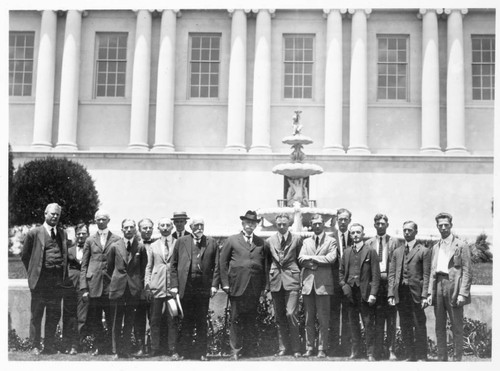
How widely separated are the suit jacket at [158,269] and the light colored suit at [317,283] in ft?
6.00

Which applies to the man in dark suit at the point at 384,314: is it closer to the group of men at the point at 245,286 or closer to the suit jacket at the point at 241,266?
the group of men at the point at 245,286

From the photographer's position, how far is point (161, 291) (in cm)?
981

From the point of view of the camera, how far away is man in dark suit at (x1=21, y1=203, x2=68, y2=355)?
9.96 metres

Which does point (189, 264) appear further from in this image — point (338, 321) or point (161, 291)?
point (338, 321)

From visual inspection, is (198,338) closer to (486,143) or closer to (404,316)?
(404,316)

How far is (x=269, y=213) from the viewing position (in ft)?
53.7

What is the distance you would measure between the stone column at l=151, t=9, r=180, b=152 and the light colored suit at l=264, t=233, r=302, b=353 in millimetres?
18616

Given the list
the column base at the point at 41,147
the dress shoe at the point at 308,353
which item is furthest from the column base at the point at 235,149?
the dress shoe at the point at 308,353

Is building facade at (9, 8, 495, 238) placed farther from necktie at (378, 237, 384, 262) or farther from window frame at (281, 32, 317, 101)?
necktie at (378, 237, 384, 262)

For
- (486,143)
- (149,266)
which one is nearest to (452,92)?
(486,143)

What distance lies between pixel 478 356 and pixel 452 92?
1936cm

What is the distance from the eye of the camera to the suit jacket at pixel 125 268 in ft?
32.2

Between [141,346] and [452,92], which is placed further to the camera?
[452,92]

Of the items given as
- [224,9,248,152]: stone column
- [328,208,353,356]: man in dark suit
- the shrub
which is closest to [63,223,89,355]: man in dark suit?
[328,208,353,356]: man in dark suit
